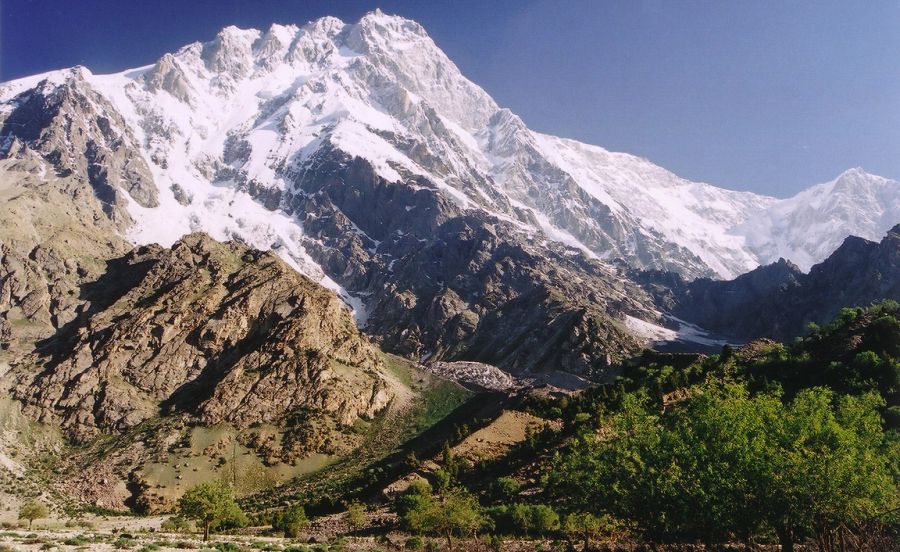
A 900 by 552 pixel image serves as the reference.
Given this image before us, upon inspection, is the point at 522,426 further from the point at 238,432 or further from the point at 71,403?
the point at 71,403

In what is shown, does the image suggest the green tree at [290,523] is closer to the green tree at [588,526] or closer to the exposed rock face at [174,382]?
the green tree at [588,526]

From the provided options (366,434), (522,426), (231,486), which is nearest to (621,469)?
(522,426)

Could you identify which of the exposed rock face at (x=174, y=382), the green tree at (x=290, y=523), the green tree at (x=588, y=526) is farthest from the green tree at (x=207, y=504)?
the exposed rock face at (x=174, y=382)

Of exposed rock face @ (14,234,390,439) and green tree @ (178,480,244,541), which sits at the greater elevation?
exposed rock face @ (14,234,390,439)

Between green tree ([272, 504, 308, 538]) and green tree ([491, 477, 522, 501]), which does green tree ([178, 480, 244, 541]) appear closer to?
green tree ([272, 504, 308, 538])

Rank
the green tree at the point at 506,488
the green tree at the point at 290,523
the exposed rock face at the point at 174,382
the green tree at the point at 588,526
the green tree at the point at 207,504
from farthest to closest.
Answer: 1. the exposed rock face at the point at 174,382
2. the green tree at the point at 506,488
3. the green tree at the point at 290,523
4. the green tree at the point at 207,504
5. the green tree at the point at 588,526

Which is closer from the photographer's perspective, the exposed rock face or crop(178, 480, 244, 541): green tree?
crop(178, 480, 244, 541): green tree

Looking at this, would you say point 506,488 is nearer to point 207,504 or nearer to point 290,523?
point 290,523

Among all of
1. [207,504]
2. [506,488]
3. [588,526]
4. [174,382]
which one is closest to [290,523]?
[207,504]

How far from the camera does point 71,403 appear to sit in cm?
16900

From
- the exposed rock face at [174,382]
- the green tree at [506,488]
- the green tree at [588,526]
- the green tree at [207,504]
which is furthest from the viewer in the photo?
the exposed rock face at [174,382]

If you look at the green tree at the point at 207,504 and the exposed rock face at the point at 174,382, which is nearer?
the green tree at the point at 207,504

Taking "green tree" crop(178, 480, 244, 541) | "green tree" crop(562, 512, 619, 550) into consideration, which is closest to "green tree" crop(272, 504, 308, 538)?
"green tree" crop(178, 480, 244, 541)

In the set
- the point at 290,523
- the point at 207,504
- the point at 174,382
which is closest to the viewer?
the point at 207,504
